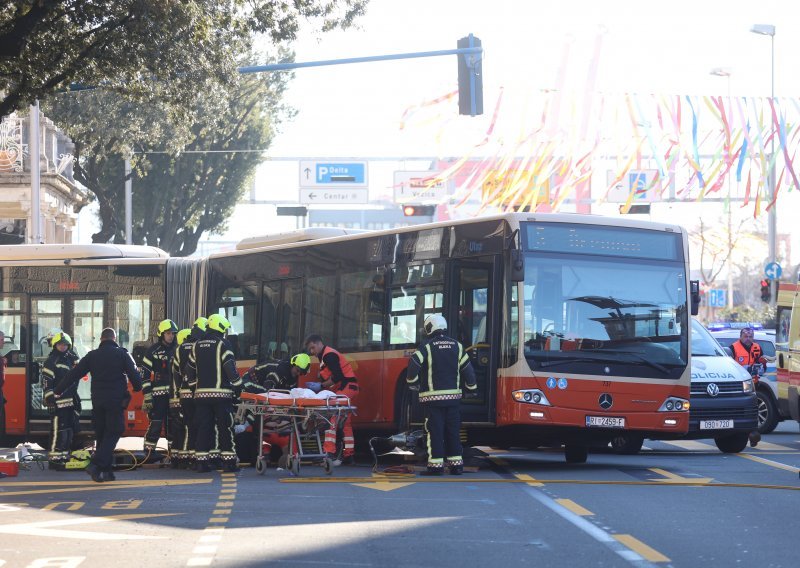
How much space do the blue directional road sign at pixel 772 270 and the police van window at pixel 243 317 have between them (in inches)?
859

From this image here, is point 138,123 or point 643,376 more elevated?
point 138,123

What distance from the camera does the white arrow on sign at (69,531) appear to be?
Result: 1109 centimetres

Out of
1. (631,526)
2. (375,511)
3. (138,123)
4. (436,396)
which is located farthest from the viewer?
(138,123)

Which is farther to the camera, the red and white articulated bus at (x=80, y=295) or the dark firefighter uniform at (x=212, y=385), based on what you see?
the red and white articulated bus at (x=80, y=295)

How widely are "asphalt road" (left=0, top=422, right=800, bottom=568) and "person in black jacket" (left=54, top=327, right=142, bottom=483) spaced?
1.00 feet

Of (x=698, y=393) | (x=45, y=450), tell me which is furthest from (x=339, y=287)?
(x=45, y=450)

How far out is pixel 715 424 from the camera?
65.1 feet

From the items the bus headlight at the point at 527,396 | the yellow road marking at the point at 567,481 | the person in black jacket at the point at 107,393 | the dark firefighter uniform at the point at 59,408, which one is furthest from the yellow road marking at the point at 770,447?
the dark firefighter uniform at the point at 59,408

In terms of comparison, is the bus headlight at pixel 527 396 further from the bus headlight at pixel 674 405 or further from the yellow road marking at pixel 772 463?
the yellow road marking at pixel 772 463

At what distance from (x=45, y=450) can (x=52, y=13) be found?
753 cm

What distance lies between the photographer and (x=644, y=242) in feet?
57.0

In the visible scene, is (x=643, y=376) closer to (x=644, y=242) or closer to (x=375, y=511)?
(x=644, y=242)

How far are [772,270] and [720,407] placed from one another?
21.5 m

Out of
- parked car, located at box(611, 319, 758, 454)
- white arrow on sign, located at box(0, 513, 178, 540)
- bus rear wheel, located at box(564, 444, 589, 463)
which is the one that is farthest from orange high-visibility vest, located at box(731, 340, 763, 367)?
white arrow on sign, located at box(0, 513, 178, 540)
